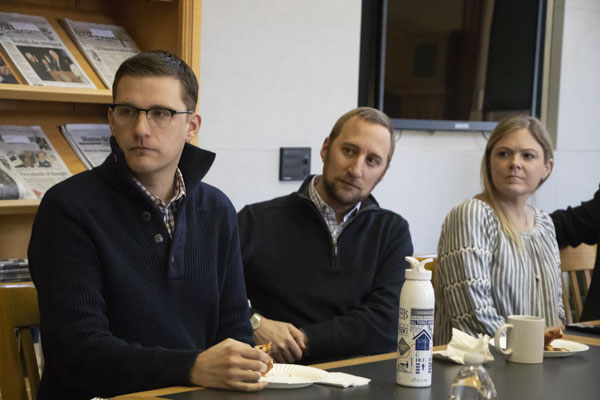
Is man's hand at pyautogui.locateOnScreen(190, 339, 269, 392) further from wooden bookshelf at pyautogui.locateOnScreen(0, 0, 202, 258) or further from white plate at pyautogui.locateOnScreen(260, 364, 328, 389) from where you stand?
wooden bookshelf at pyautogui.locateOnScreen(0, 0, 202, 258)

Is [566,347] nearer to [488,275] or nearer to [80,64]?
[488,275]

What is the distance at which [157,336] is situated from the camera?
1.79 m

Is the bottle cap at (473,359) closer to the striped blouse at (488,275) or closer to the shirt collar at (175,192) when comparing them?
the shirt collar at (175,192)

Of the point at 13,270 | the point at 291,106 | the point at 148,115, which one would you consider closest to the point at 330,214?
the point at 148,115

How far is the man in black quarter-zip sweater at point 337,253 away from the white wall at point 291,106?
2.97 ft

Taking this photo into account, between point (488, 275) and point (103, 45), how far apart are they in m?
1.39

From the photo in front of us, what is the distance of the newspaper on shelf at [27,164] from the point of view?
8.15 ft

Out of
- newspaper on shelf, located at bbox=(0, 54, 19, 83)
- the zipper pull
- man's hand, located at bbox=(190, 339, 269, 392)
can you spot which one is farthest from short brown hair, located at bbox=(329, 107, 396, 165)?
man's hand, located at bbox=(190, 339, 269, 392)

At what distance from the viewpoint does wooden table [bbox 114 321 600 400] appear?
147 centimetres

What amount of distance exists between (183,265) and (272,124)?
5.28ft

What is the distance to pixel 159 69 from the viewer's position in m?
1.86

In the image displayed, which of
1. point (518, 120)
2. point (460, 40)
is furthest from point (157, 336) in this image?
point (460, 40)

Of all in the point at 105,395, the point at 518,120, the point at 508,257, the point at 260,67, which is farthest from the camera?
the point at 260,67

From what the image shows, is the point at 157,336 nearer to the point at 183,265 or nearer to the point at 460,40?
the point at 183,265
